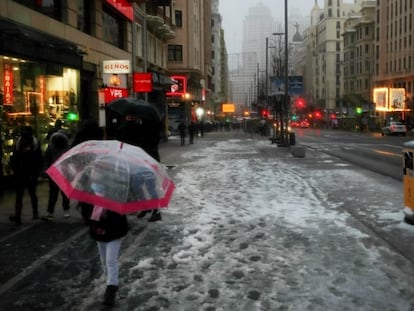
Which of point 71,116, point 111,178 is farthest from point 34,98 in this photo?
point 111,178

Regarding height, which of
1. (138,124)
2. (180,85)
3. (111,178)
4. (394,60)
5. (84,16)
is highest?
(394,60)

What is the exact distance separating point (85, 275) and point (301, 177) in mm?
10935

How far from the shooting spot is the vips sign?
71.8 feet

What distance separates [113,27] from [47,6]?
31.0ft

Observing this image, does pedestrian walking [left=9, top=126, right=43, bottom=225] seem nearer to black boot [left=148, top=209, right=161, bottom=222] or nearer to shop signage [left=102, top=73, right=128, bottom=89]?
black boot [left=148, top=209, right=161, bottom=222]

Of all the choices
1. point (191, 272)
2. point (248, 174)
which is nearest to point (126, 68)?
point (248, 174)

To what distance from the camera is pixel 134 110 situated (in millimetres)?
9141

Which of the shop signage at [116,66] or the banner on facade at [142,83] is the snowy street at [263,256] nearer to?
the shop signage at [116,66]

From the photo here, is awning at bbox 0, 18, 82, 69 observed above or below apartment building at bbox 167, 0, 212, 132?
below

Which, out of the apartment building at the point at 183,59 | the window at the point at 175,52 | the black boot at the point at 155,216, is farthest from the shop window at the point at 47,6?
the window at the point at 175,52

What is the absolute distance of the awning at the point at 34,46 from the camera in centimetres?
1323

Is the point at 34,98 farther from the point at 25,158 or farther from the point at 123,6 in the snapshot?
the point at 123,6

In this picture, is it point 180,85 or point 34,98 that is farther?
point 180,85

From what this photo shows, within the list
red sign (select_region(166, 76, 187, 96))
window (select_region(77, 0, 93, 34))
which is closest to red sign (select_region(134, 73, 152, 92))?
window (select_region(77, 0, 93, 34))
